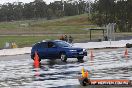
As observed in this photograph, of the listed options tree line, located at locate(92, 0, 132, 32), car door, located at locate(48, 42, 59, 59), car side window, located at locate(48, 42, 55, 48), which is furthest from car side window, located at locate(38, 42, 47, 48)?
tree line, located at locate(92, 0, 132, 32)

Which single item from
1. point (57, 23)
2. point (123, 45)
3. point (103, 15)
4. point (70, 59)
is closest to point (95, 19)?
point (103, 15)

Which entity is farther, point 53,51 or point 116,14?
point 116,14

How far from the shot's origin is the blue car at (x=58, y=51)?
3128 cm

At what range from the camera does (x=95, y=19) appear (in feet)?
392

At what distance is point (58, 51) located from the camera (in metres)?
31.7

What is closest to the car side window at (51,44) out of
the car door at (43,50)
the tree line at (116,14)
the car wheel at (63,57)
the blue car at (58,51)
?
the blue car at (58,51)

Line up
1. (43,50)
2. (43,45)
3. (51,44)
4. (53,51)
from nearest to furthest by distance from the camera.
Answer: (53,51) < (43,50) < (51,44) < (43,45)

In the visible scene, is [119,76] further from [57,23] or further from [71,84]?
[57,23]

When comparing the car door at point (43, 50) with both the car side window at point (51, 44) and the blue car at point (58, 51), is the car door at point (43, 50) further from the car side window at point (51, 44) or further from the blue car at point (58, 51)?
the car side window at point (51, 44)

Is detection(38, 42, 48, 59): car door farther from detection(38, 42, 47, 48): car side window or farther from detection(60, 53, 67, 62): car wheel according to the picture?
detection(60, 53, 67, 62): car wheel

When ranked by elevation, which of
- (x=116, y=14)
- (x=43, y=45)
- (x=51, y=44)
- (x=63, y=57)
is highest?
(x=51, y=44)

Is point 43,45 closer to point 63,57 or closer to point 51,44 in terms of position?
point 51,44

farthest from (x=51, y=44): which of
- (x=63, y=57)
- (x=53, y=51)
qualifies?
(x=63, y=57)

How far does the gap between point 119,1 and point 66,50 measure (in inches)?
3432
